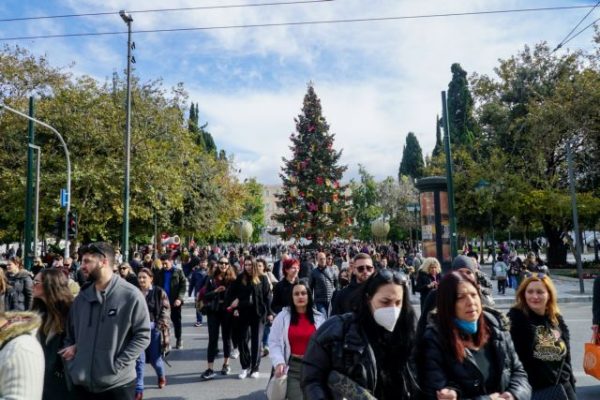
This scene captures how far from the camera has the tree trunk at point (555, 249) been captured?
29.0 metres

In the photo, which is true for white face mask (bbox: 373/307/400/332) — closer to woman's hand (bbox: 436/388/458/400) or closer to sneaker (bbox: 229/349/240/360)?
woman's hand (bbox: 436/388/458/400)

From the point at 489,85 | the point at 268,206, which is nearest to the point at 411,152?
the point at 489,85

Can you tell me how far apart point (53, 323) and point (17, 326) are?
1980 millimetres

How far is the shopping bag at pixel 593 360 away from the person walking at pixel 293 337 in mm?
2831

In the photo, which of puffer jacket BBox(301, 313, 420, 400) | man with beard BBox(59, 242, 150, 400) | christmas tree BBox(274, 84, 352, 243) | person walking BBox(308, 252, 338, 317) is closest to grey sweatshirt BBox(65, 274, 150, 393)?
man with beard BBox(59, 242, 150, 400)

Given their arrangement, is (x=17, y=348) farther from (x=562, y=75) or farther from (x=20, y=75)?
(x=562, y=75)

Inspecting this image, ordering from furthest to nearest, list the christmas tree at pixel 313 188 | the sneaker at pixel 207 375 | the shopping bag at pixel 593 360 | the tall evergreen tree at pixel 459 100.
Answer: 1. the tall evergreen tree at pixel 459 100
2. the christmas tree at pixel 313 188
3. the sneaker at pixel 207 375
4. the shopping bag at pixel 593 360

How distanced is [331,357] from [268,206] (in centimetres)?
12981

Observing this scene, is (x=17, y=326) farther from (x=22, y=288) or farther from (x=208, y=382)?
(x=22, y=288)

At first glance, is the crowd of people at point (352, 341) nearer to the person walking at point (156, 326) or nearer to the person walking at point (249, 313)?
the person walking at point (156, 326)

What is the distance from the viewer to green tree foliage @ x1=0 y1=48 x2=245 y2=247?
23.6 metres

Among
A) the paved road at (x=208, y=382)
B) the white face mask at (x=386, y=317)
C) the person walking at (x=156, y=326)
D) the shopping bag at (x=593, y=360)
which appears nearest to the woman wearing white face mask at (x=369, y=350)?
the white face mask at (x=386, y=317)

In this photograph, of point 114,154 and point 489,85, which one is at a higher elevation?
point 489,85

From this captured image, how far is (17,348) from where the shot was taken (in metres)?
2.23
